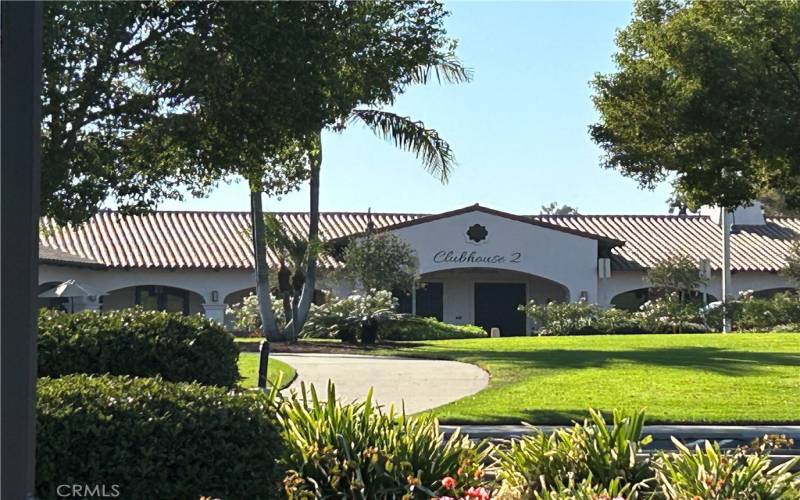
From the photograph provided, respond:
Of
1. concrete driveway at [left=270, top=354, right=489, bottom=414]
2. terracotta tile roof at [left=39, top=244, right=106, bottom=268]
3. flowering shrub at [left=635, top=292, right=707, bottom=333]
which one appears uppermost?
terracotta tile roof at [left=39, top=244, right=106, bottom=268]

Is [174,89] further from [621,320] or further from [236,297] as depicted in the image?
[236,297]

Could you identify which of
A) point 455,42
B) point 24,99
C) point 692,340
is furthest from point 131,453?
point 692,340

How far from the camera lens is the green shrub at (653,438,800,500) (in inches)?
265

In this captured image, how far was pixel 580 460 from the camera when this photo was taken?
24.7 feet

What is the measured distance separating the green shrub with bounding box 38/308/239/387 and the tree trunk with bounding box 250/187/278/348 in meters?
15.3

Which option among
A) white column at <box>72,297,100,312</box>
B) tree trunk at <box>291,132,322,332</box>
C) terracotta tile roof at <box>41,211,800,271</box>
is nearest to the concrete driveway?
tree trunk at <box>291,132,322,332</box>

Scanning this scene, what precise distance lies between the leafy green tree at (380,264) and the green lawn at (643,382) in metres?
11.0

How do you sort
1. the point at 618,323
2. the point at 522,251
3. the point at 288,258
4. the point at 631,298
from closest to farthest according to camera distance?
1. the point at 288,258
2. the point at 618,323
3. the point at 522,251
4. the point at 631,298

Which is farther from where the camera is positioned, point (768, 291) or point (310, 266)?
point (768, 291)

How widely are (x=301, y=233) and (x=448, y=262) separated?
534cm

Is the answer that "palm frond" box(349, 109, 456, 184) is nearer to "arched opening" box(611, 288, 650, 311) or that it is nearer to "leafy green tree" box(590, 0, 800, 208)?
"leafy green tree" box(590, 0, 800, 208)

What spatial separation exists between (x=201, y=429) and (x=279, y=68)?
7902mm

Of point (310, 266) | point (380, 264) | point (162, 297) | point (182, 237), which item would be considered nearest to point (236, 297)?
point (162, 297)

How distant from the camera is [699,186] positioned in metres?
17.6
